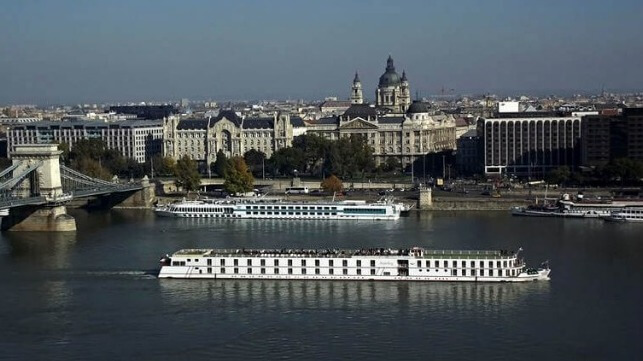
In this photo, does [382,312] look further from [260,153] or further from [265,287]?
[260,153]

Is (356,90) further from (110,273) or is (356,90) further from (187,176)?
(110,273)

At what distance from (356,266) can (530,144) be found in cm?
2129

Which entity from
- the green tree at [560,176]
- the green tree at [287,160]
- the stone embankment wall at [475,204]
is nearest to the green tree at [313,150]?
the green tree at [287,160]

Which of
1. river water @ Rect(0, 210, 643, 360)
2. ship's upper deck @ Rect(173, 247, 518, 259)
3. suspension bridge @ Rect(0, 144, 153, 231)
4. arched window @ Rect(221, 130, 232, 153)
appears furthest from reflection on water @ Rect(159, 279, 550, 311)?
arched window @ Rect(221, 130, 232, 153)

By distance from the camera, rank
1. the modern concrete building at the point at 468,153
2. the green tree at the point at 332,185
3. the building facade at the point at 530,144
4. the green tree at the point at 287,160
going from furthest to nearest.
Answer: the modern concrete building at the point at 468,153
the green tree at the point at 287,160
the building facade at the point at 530,144
the green tree at the point at 332,185

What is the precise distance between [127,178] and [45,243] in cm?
1598

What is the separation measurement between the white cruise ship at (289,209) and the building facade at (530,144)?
9.91 meters

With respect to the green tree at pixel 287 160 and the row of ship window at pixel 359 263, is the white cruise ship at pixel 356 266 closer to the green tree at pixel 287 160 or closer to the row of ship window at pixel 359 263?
the row of ship window at pixel 359 263

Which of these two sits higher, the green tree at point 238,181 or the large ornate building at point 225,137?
the large ornate building at point 225,137

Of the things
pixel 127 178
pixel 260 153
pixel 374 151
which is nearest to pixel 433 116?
pixel 374 151

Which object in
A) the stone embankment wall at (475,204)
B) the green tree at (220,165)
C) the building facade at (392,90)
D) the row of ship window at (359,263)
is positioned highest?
the building facade at (392,90)

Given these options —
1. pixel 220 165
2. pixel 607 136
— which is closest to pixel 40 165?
pixel 220 165

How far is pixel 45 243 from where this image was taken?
25000mm

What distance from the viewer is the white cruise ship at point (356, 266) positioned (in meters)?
19.2
